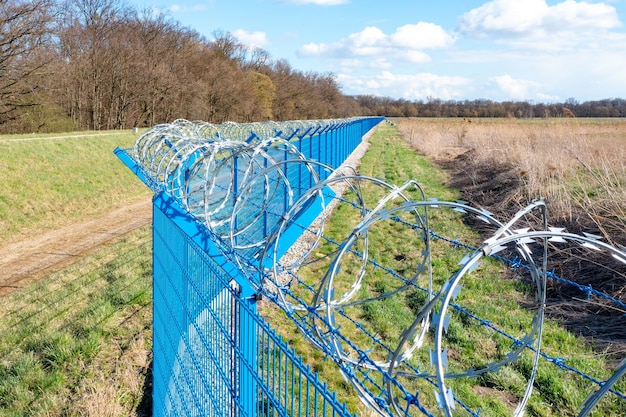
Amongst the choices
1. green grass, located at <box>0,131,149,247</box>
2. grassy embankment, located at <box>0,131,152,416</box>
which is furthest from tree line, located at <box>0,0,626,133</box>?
grassy embankment, located at <box>0,131,152,416</box>

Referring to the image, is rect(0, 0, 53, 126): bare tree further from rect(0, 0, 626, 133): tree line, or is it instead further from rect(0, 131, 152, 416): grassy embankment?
rect(0, 131, 152, 416): grassy embankment

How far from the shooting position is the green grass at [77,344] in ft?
14.3

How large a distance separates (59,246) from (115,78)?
29.5 meters

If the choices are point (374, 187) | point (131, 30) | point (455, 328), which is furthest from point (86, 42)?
point (455, 328)

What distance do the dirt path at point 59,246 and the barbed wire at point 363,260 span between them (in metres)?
2.58

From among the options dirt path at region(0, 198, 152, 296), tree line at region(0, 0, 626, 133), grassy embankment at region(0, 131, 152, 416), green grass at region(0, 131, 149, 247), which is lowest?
dirt path at region(0, 198, 152, 296)

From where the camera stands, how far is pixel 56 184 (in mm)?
15117

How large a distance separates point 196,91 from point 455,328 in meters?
40.6

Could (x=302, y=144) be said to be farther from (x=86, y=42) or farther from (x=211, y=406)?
(x=86, y=42)

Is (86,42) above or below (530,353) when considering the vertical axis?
above

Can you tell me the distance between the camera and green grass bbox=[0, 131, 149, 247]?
12.9 m

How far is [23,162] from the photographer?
15.4 metres

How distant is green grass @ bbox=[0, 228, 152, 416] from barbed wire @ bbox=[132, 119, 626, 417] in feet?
4.85

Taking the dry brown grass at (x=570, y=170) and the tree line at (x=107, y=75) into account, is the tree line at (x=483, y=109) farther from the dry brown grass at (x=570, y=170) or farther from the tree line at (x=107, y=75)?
the tree line at (x=107, y=75)
